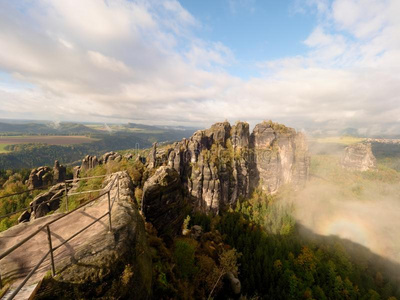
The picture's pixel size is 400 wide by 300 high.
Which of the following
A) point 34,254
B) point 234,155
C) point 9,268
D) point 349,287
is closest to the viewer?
point 9,268


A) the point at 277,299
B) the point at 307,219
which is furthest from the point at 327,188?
the point at 277,299

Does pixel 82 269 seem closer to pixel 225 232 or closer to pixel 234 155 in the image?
pixel 225 232

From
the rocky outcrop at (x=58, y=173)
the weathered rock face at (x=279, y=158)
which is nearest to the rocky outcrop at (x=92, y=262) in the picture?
the rocky outcrop at (x=58, y=173)

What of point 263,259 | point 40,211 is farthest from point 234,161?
point 40,211

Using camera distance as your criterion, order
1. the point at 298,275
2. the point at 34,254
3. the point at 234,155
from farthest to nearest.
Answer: the point at 234,155
the point at 298,275
the point at 34,254

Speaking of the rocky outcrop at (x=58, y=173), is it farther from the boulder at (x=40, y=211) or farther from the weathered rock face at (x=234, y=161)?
the weathered rock face at (x=234, y=161)

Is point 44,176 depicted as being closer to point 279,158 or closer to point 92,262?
point 92,262

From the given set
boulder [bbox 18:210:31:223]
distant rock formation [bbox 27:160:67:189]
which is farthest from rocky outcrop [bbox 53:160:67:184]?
boulder [bbox 18:210:31:223]

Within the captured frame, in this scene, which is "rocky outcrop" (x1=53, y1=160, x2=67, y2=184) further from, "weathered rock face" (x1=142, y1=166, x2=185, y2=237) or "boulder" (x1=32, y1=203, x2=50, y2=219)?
"weathered rock face" (x1=142, y1=166, x2=185, y2=237)
